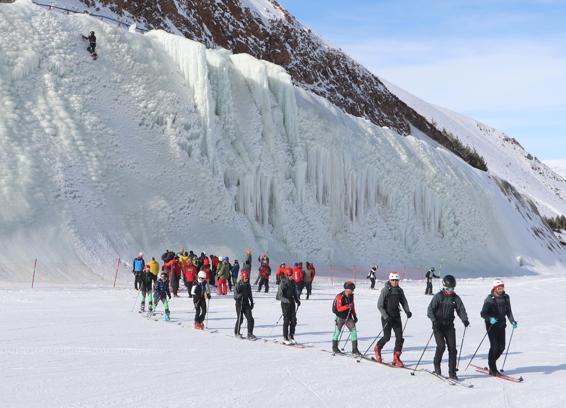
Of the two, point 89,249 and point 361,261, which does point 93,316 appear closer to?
point 89,249

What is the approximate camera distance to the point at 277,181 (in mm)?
39875

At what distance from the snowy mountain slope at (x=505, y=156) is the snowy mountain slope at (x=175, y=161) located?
65.6 m

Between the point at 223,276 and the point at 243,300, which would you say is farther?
the point at 223,276

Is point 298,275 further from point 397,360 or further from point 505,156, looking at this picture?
point 505,156

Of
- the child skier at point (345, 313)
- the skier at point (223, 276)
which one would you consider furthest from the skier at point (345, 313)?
the skier at point (223, 276)

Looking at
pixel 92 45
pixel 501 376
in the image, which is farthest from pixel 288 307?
pixel 92 45

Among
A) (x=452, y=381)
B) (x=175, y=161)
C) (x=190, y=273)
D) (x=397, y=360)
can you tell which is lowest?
(x=452, y=381)

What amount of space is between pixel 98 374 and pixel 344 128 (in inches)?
1490

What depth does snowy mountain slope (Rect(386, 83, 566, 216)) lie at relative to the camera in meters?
112

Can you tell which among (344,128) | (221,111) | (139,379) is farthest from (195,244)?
(139,379)

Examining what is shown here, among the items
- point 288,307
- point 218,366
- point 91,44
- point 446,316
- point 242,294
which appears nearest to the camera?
→ point 446,316

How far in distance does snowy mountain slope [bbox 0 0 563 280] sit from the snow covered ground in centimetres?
1175

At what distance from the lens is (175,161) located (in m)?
35.6

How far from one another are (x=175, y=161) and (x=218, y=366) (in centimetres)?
2493
